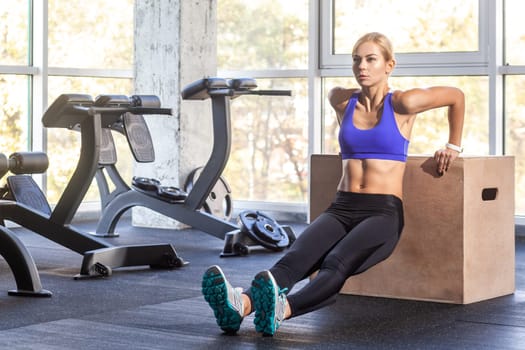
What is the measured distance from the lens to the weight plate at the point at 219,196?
6.65 meters

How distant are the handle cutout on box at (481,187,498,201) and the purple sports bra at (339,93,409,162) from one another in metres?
0.61

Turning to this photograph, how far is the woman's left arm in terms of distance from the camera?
11.6 feet

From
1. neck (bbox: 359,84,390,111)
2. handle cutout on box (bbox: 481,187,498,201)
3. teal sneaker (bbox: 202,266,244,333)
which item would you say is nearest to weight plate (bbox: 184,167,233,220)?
handle cutout on box (bbox: 481,187,498,201)

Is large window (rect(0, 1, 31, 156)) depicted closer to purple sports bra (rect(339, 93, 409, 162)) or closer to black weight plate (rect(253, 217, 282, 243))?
black weight plate (rect(253, 217, 282, 243))

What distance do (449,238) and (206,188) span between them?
84.0 inches

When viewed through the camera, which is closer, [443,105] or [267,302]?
[267,302]

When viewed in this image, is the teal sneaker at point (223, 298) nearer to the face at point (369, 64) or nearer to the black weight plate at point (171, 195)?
the face at point (369, 64)

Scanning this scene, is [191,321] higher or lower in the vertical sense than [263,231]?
lower

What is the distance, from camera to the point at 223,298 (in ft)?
9.94

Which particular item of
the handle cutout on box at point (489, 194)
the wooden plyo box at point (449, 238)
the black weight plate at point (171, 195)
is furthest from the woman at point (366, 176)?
the black weight plate at point (171, 195)

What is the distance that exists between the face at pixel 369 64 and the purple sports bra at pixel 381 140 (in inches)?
3.9

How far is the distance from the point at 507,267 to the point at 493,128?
254 cm

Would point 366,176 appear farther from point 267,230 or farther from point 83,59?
point 83,59

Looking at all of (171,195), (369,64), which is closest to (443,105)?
(369,64)
